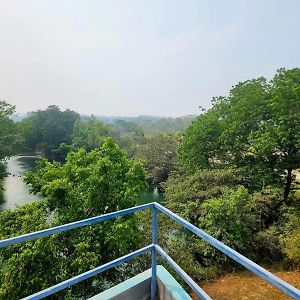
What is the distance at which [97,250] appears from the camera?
7070 millimetres

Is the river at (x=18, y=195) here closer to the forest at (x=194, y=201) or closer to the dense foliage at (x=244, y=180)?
the dense foliage at (x=244, y=180)

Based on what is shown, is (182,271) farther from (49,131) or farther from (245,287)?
(49,131)

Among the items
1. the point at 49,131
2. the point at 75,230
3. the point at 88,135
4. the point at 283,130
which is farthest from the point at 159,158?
the point at 49,131

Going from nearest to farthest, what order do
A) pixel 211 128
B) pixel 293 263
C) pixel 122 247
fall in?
pixel 122 247, pixel 293 263, pixel 211 128

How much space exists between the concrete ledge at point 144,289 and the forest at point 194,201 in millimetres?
4811

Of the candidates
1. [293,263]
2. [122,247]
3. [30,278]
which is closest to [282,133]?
[293,263]

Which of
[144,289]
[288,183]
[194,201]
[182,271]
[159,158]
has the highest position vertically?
[182,271]

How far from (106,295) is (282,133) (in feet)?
32.5

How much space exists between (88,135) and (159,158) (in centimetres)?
1623

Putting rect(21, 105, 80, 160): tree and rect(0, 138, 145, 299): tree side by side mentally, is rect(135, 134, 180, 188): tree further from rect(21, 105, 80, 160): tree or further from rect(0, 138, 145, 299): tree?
rect(21, 105, 80, 160): tree

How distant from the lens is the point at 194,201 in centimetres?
1076

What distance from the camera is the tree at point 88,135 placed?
3375 centimetres

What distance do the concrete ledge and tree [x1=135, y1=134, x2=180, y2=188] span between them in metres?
17.1

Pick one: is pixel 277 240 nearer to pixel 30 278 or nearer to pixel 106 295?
pixel 30 278
